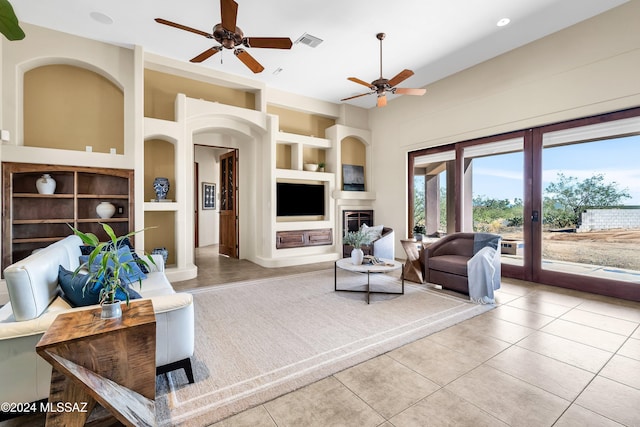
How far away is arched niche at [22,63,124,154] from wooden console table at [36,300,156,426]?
4033 millimetres

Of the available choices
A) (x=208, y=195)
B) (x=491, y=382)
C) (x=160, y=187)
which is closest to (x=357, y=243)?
(x=491, y=382)

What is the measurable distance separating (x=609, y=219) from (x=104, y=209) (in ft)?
24.2

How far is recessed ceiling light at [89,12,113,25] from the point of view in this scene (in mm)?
3852

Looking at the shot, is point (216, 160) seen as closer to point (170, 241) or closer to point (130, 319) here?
point (170, 241)

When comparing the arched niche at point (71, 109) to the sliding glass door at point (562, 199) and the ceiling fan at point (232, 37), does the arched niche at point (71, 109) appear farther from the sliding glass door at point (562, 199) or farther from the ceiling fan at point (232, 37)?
the sliding glass door at point (562, 199)

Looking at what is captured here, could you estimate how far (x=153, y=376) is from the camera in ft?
5.28

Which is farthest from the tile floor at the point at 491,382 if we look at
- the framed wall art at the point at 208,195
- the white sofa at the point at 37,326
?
the framed wall art at the point at 208,195

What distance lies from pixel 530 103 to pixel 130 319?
5.73m

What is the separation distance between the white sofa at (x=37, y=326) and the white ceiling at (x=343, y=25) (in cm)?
349

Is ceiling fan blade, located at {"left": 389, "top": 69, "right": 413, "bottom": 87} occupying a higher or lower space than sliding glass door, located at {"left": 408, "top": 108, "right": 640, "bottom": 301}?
higher

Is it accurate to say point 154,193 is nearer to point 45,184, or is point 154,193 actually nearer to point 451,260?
point 45,184

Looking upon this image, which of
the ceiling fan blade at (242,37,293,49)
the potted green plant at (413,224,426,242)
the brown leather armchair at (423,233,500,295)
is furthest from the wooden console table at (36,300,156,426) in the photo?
the potted green plant at (413,224,426,242)

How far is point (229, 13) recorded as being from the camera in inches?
115

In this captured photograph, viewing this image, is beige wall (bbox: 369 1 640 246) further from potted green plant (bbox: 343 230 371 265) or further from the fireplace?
potted green plant (bbox: 343 230 371 265)
